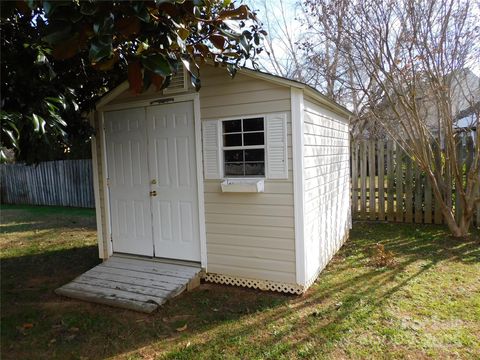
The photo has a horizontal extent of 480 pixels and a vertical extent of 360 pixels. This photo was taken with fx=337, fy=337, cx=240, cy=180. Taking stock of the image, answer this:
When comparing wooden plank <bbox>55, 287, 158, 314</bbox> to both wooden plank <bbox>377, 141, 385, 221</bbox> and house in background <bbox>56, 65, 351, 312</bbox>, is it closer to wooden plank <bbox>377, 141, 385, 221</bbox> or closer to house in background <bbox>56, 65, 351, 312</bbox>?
house in background <bbox>56, 65, 351, 312</bbox>

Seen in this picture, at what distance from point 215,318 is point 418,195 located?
5.44m

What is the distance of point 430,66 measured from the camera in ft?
18.8

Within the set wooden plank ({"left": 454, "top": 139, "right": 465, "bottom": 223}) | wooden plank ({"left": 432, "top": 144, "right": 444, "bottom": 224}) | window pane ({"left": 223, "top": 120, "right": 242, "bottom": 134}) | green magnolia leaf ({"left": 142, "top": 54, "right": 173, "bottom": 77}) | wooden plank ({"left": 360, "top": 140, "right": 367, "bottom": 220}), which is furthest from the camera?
wooden plank ({"left": 360, "top": 140, "right": 367, "bottom": 220})

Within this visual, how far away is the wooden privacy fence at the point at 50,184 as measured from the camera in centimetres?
1135

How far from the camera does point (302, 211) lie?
12.7 ft

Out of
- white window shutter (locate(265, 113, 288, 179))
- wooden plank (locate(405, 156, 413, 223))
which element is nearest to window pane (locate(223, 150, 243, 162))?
white window shutter (locate(265, 113, 288, 179))

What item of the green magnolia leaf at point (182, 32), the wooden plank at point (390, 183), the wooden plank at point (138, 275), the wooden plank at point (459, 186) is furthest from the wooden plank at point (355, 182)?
the green magnolia leaf at point (182, 32)

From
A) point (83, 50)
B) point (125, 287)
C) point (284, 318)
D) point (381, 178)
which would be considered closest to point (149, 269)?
point (125, 287)

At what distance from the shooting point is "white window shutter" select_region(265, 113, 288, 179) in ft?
12.8

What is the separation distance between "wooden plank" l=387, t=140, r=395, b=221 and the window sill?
4396 mm

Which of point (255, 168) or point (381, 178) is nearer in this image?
point (255, 168)

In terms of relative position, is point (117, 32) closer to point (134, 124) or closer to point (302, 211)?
point (134, 124)

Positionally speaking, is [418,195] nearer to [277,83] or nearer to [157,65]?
[277,83]

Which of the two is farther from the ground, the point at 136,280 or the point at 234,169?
the point at 234,169
